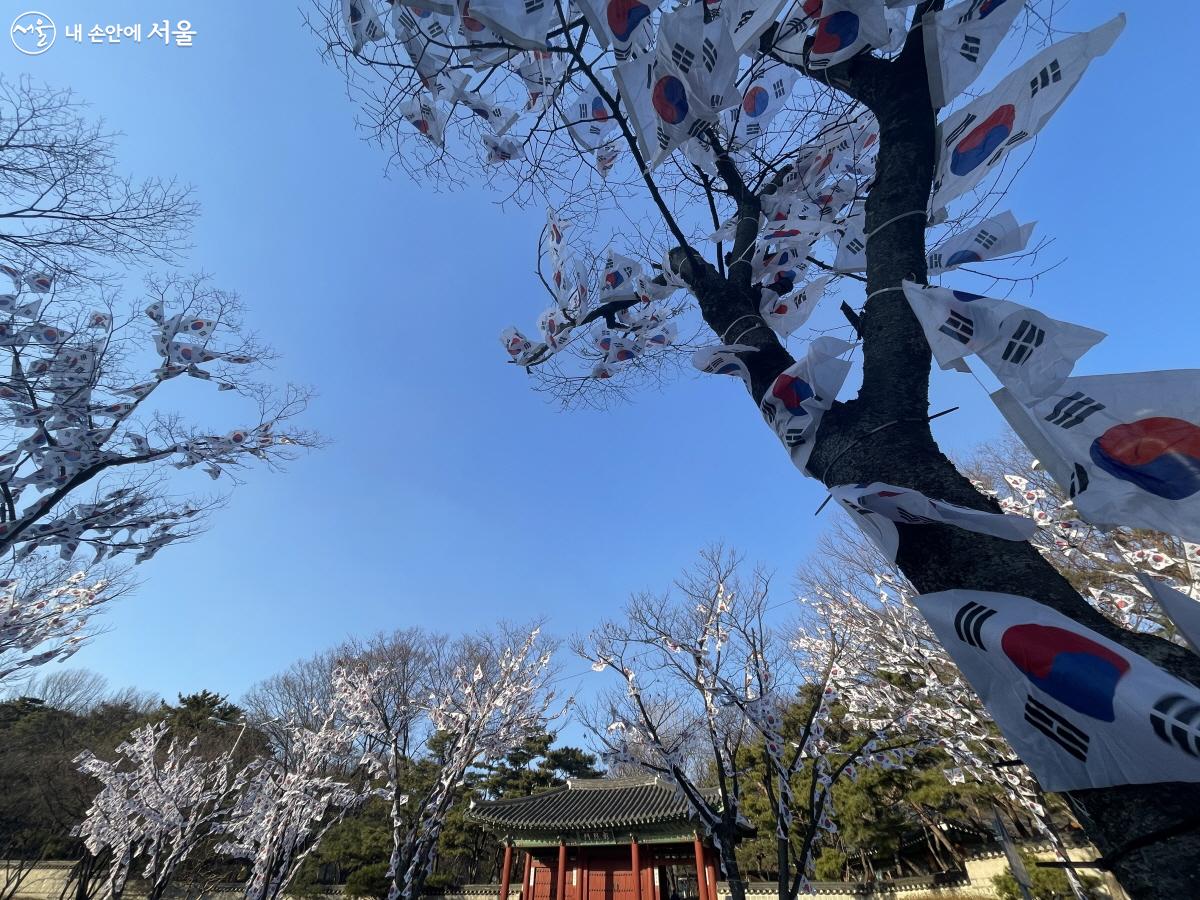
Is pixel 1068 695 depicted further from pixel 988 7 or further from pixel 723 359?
pixel 988 7

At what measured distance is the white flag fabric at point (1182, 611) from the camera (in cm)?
127

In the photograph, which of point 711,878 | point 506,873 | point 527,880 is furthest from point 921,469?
point 527,880

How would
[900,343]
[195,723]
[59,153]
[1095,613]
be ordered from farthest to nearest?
[195,723] → [59,153] → [900,343] → [1095,613]

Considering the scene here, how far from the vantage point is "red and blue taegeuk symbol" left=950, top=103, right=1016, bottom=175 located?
2.35m

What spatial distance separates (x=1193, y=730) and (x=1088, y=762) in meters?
0.22

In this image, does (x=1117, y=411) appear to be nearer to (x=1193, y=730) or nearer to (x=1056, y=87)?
(x=1193, y=730)

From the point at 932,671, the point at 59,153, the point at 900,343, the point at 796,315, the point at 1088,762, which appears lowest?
the point at 1088,762

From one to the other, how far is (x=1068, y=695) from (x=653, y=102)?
2436 millimetres

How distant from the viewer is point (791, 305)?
11.0 feet

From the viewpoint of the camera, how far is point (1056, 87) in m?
2.25

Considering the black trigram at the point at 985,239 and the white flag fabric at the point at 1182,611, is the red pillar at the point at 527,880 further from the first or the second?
the black trigram at the point at 985,239

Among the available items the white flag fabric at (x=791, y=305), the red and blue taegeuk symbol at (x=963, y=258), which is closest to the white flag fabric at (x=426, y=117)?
the white flag fabric at (x=791, y=305)

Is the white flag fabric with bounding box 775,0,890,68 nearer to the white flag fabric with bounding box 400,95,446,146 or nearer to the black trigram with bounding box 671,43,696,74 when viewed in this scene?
the black trigram with bounding box 671,43,696,74

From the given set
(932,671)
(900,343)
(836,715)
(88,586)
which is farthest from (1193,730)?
(836,715)
